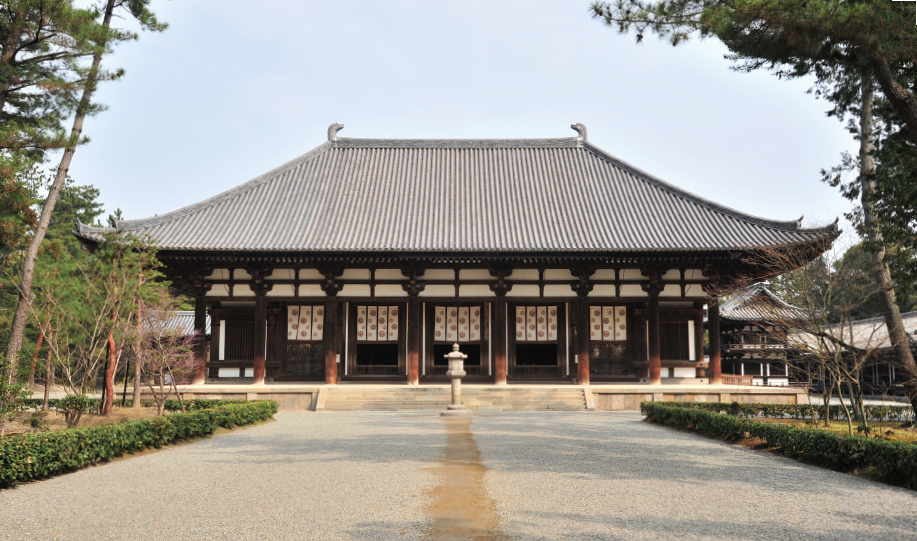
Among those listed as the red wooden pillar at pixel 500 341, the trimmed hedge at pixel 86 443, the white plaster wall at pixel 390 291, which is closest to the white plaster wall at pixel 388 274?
the white plaster wall at pixel 390 291

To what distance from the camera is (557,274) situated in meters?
21.5

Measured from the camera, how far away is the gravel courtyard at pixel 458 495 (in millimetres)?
5812

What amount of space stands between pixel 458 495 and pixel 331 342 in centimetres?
1443

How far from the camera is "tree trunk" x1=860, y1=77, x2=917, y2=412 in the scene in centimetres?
1317

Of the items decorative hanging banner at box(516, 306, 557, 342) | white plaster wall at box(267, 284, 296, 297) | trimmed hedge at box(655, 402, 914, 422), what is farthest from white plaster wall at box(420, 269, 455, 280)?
trimmed hedge at box(655, 402, 914, 422)

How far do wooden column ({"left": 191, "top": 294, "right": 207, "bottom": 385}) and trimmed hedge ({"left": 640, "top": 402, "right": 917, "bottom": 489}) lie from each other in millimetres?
14597

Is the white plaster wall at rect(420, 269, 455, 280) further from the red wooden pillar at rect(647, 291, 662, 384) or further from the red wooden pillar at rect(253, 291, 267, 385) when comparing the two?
the red wooden pillar at rect(647, 291, 662, 384)

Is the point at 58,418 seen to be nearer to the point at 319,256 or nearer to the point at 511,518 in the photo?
the point at 319,256

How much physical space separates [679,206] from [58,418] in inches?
777

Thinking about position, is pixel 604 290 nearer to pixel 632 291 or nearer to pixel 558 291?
pixel 632 291

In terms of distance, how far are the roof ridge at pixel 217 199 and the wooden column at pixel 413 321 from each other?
7.89 meters

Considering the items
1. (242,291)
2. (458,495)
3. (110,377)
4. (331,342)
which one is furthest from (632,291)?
(458,495)

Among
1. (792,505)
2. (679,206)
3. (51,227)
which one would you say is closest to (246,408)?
(792,505)

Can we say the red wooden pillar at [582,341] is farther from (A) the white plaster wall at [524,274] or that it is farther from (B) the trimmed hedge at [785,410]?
(B) the trimmed hedge at [785,410]
